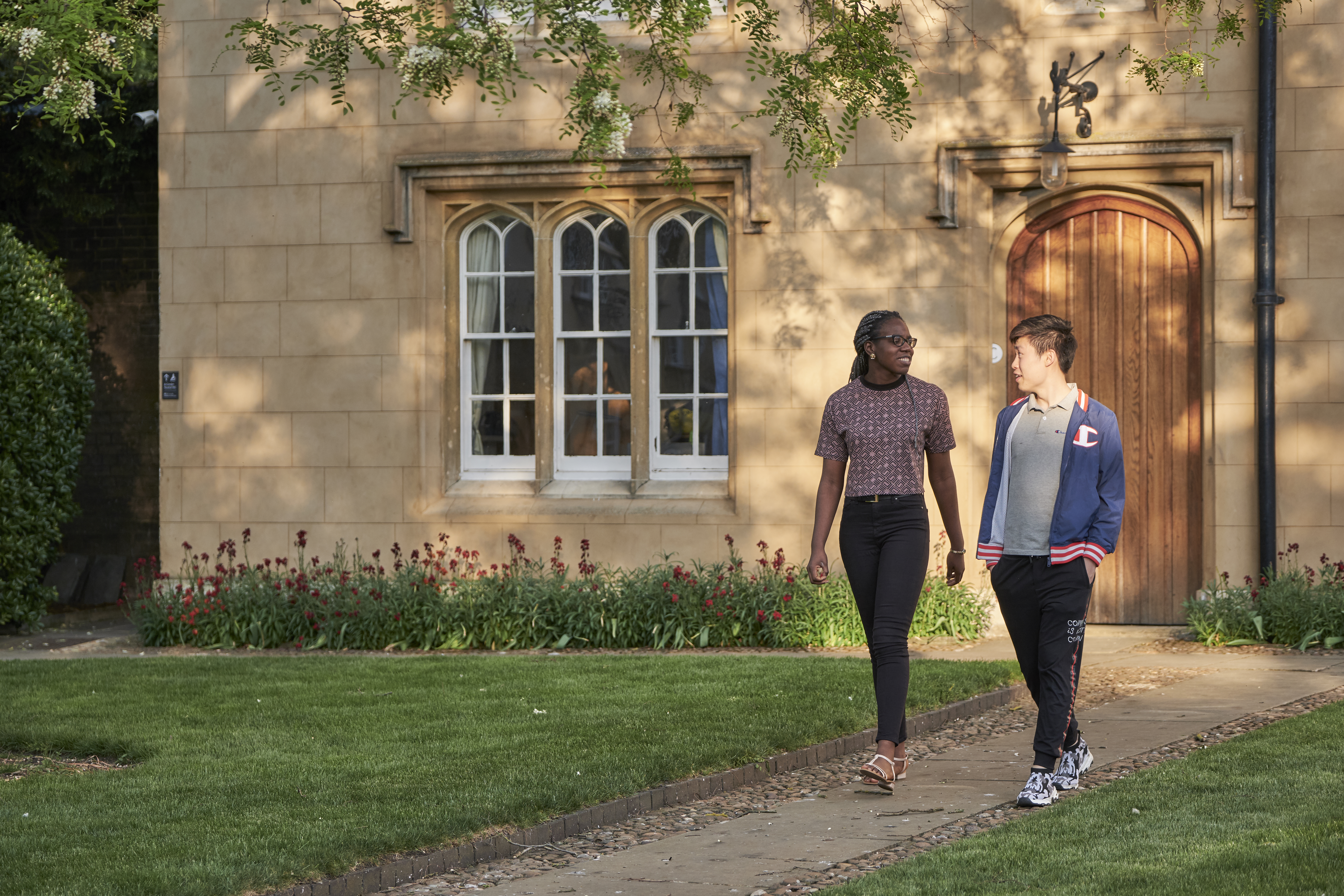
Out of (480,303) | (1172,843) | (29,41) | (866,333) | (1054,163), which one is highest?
(1054,163)

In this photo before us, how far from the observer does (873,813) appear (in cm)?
555

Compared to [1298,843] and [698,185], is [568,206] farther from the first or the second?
[1298,843]

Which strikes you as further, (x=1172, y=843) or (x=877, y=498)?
(x=877, y=498)

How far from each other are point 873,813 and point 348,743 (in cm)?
242

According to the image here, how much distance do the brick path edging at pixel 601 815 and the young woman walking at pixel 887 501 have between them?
60cm

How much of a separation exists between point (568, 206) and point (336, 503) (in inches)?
117

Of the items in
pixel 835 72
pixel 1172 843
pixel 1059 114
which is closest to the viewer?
pixel 1172 843

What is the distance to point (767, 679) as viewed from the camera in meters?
8.27

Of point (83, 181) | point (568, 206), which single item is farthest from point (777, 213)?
point (83, 181)

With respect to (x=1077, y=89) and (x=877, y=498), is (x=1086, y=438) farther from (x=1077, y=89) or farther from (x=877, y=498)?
(x=1077, y=89)

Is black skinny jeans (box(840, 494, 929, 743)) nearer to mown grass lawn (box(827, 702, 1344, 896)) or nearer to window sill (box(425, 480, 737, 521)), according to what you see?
mown grass lawn (box(827, 702, 1344, 896))

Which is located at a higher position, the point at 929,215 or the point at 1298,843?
the point at 929,215

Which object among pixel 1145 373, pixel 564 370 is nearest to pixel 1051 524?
pixel 1145 373

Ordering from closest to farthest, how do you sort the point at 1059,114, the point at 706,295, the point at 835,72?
the point at 835,72 < the point at 1059,114 < the point at 706,295
